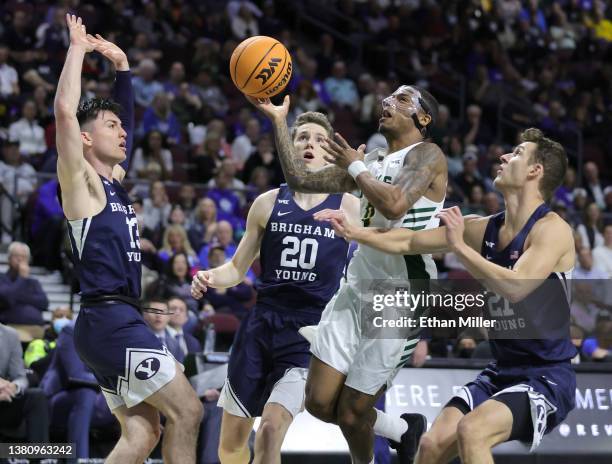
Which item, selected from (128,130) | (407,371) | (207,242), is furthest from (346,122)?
(128,130)

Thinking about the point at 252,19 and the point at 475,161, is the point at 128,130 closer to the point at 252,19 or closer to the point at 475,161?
the point at 475,161

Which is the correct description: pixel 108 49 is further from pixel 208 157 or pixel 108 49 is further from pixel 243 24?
pixel 243 24

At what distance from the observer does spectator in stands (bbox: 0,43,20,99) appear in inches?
528

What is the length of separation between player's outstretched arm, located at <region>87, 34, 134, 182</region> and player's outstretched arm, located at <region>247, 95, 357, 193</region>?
85 centimetres

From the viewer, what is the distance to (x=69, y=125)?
5.55 meters

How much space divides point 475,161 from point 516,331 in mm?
10220

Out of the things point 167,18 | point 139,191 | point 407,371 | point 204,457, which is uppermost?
point 167,18

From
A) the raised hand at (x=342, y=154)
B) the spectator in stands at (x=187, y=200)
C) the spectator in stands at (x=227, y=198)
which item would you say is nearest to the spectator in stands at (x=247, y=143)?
the spectator in stands at (x=227, y=198)

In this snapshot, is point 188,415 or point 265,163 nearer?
point 188,415

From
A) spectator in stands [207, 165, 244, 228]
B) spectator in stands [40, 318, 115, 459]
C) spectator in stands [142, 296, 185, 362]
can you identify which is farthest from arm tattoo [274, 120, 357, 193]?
spectator in stands [207, 165, 244, 228]

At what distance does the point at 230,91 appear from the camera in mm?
15977

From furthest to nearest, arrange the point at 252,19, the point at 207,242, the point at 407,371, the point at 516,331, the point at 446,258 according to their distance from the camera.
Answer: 1. the point at 252,19
2. the point at 446,258
3. the point at 207,242
4. the point at 407,371
5. the point at 516,331

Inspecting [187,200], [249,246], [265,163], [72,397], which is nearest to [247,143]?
[265,163]

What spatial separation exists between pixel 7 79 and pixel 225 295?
4.52m
